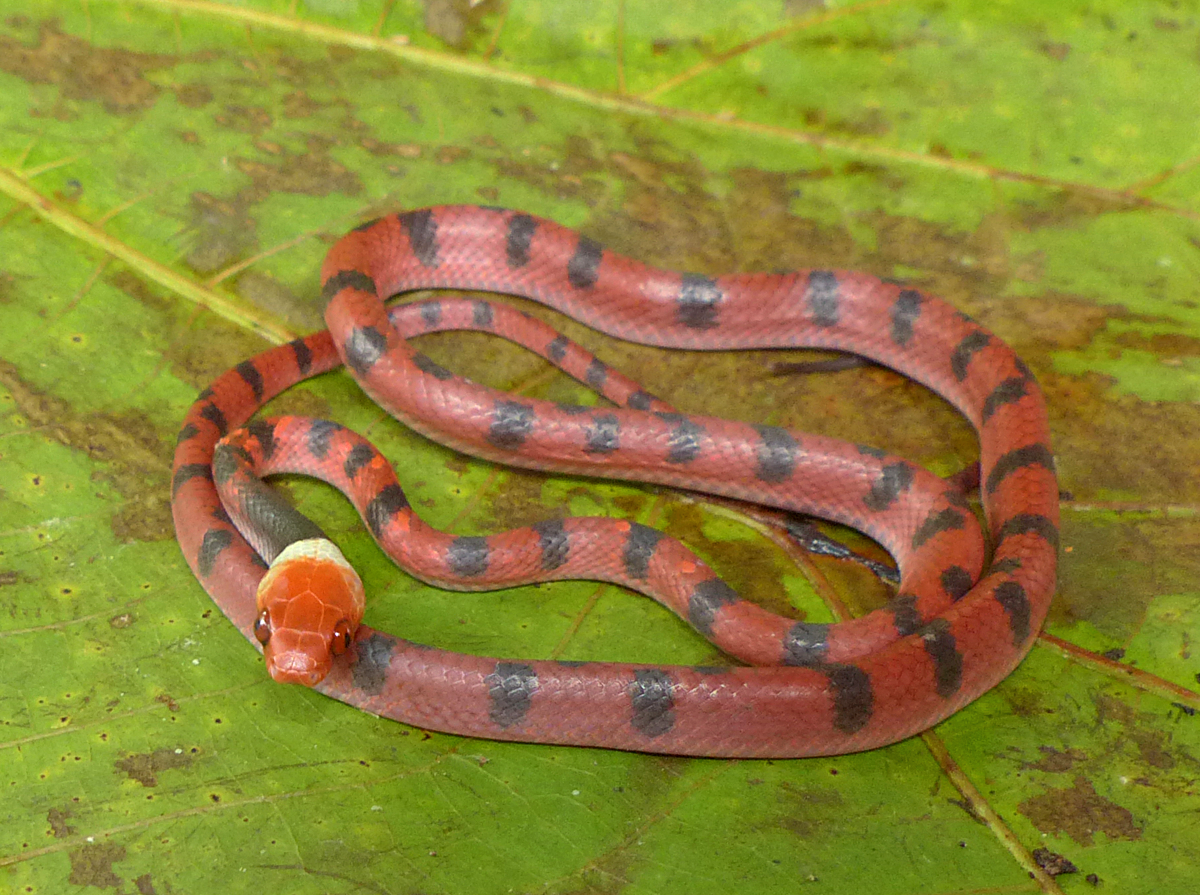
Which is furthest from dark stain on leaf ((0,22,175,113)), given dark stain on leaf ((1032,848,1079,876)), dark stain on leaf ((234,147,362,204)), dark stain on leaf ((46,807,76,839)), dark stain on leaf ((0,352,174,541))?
dark stain on leaf ((1032,848,1079,876))

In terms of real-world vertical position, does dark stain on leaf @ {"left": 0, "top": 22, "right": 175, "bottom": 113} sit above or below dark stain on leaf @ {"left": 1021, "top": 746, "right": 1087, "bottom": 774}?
above

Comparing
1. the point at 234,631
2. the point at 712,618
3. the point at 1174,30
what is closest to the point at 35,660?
the point at 234,631

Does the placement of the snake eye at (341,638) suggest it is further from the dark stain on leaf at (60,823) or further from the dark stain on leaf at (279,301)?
the dark stain on leaf at (279,301)

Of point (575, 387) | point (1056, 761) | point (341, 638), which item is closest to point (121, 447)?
point (341, 638)

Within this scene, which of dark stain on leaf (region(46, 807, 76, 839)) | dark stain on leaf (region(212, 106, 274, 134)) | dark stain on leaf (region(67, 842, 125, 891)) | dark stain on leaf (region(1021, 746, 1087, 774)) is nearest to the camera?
dark stain on leaf (region(67, 842, 125, 891))

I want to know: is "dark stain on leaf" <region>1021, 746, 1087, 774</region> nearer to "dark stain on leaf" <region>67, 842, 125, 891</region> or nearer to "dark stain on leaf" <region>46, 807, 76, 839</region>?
"dark stain on leaf" <region>67, 842, 125, 891</region>

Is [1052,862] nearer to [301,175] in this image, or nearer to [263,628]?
[263,628]

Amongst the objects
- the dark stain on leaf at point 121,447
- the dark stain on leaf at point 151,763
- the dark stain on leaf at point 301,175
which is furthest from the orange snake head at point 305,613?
the dark stain on leaf at point 301,175
